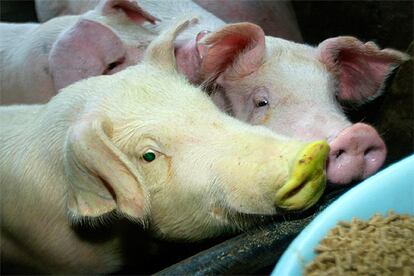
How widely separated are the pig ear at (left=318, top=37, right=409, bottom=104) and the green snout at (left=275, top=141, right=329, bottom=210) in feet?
3.09

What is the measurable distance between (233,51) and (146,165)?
2.66 ft

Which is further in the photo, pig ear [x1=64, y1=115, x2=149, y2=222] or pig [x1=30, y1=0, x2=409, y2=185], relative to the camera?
A: pig [x1=30, y1=0, x2=409, y2=185]

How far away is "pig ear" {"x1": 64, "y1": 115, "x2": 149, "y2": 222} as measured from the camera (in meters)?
1.79

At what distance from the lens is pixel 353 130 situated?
207 cm

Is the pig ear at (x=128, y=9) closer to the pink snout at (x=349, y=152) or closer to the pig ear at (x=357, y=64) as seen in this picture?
the pig ear at (x=357, y=64)

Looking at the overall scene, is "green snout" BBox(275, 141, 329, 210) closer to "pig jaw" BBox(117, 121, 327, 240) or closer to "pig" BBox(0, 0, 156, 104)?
"pig jaw" BBox(117, 121, 327, 240)

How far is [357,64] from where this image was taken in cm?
268

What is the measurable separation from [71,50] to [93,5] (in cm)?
101

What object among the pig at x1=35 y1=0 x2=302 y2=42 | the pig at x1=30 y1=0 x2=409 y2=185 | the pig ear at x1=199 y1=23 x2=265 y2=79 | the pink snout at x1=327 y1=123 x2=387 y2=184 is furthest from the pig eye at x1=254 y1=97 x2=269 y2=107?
the pig at x1=35 y1=0 x2=302 y2=42

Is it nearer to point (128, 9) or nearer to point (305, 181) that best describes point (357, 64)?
point (128, 9)

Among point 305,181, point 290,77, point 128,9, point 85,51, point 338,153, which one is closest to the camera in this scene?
point 305,181

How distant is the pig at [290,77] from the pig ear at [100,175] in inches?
26.2

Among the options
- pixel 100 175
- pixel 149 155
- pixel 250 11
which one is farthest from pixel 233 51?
pixel 250 11

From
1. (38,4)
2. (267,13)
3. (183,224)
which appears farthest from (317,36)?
(183,224)
